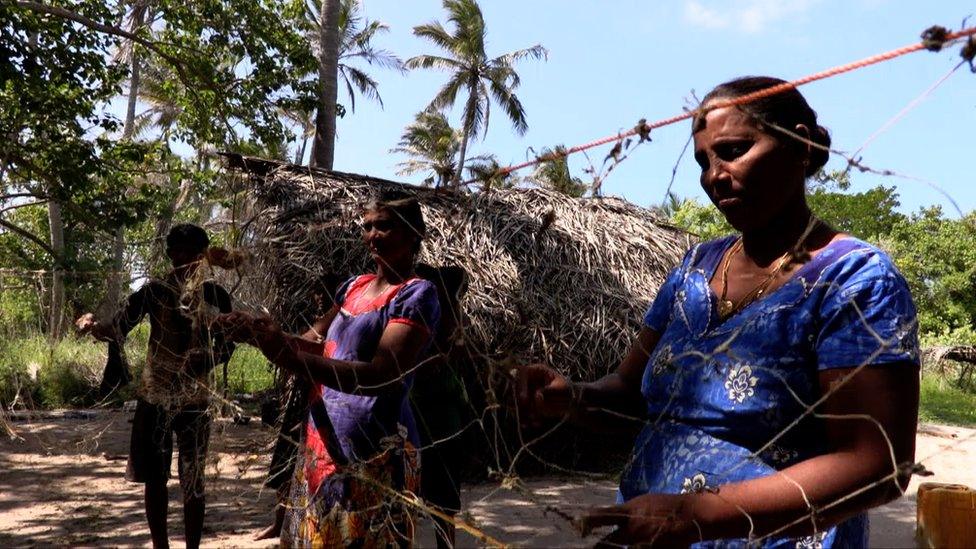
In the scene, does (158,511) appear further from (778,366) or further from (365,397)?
(778,366)

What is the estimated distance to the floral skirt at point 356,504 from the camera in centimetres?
233

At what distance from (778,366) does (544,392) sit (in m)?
0.46

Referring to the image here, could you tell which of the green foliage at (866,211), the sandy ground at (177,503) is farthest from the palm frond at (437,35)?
the sandy ground at (177,503)

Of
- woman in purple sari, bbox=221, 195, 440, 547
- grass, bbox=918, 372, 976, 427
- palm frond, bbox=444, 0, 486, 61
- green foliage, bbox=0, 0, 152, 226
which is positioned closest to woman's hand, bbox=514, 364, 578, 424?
woman in purple sari, bbox=221, 195, 440, 547

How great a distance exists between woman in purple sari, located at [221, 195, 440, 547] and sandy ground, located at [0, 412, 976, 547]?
5.49 ft

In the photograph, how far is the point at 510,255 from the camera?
6.88 m

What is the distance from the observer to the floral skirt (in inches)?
91.6

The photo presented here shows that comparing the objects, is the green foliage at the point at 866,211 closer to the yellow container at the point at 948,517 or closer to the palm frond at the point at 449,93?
the palm frond at the point at 449,93

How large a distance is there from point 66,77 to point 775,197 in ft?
26.6

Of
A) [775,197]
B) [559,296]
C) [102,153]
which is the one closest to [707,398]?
[775,197]

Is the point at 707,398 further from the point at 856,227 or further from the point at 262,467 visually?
the point at 856,227

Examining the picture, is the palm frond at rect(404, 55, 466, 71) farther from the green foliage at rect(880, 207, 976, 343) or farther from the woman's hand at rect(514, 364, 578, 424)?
the woman's hand at rect(514, 364, 578, 424)

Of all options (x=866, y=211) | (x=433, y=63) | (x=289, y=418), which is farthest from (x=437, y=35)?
(x=289, y=418)

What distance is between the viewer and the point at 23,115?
786 centimetres
